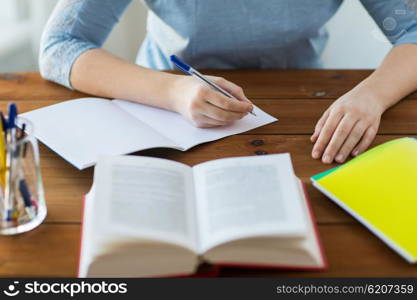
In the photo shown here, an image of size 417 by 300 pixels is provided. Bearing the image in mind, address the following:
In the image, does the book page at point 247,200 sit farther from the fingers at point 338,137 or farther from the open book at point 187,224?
the fingers at point 338,137

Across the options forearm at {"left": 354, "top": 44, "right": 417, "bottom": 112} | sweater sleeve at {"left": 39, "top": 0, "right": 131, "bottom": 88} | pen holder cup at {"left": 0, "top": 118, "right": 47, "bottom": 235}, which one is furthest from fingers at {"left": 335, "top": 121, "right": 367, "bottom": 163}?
sweater sleeve at {"left": 39, "top": 0, "right": 131, "bottom": 88}

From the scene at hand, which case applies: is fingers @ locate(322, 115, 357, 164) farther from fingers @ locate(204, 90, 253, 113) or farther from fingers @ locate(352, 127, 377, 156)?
fingers @ locate(204, 90, 253, 113)

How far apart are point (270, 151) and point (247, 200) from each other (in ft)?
0.81

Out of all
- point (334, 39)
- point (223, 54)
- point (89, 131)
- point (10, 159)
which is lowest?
point (334, 39)

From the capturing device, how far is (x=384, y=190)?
2.45ft

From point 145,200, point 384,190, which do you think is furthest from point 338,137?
point 145,200

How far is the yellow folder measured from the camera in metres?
0.67

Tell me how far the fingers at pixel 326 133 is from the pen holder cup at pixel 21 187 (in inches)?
18.0

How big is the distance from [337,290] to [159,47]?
0.98 meters

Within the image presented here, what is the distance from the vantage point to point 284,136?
0.94m

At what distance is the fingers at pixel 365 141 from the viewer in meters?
0.88

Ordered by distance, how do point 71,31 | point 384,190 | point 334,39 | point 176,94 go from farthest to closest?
1. point 334,39
2. point 71,31
3. point 176,94
4. point 384,190

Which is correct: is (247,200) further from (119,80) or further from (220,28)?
(220,28)

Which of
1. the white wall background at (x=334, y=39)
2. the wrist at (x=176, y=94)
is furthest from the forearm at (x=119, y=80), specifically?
the white wall background at (x=334, y=39)
